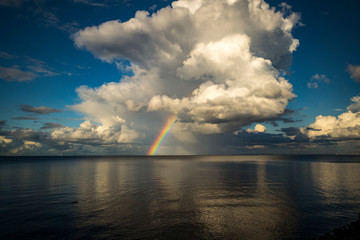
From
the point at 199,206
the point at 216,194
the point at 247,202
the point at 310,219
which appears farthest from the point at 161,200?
the point at 310,219

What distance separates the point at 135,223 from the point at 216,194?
19934 millimetres

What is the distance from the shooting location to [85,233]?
21.7m

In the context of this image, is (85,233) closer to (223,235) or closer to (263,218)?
(223,235)

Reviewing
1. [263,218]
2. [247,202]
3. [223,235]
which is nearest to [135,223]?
[223,235]

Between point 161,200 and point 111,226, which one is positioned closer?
point 111,226

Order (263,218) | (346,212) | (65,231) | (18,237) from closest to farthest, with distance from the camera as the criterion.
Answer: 1. (18,237)
2. (65,231)
3. (263,218)
4. (346,212)

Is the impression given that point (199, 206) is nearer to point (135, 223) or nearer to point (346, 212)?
point (135, 223)

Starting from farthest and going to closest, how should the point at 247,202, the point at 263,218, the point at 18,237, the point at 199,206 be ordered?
1. the point at 247,202
2. the point at 199,206
3. the point at 263,218
4. the point at 18,237

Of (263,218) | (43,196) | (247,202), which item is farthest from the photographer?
(43,196)

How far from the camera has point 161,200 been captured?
117 ft

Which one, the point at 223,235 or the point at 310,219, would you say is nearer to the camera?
the point at 223,235

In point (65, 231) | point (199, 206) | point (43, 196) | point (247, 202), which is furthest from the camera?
point (43, 196)

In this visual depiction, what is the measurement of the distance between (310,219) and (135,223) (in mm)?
21245

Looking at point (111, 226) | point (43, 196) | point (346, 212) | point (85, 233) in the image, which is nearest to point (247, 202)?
point (346, 212)
